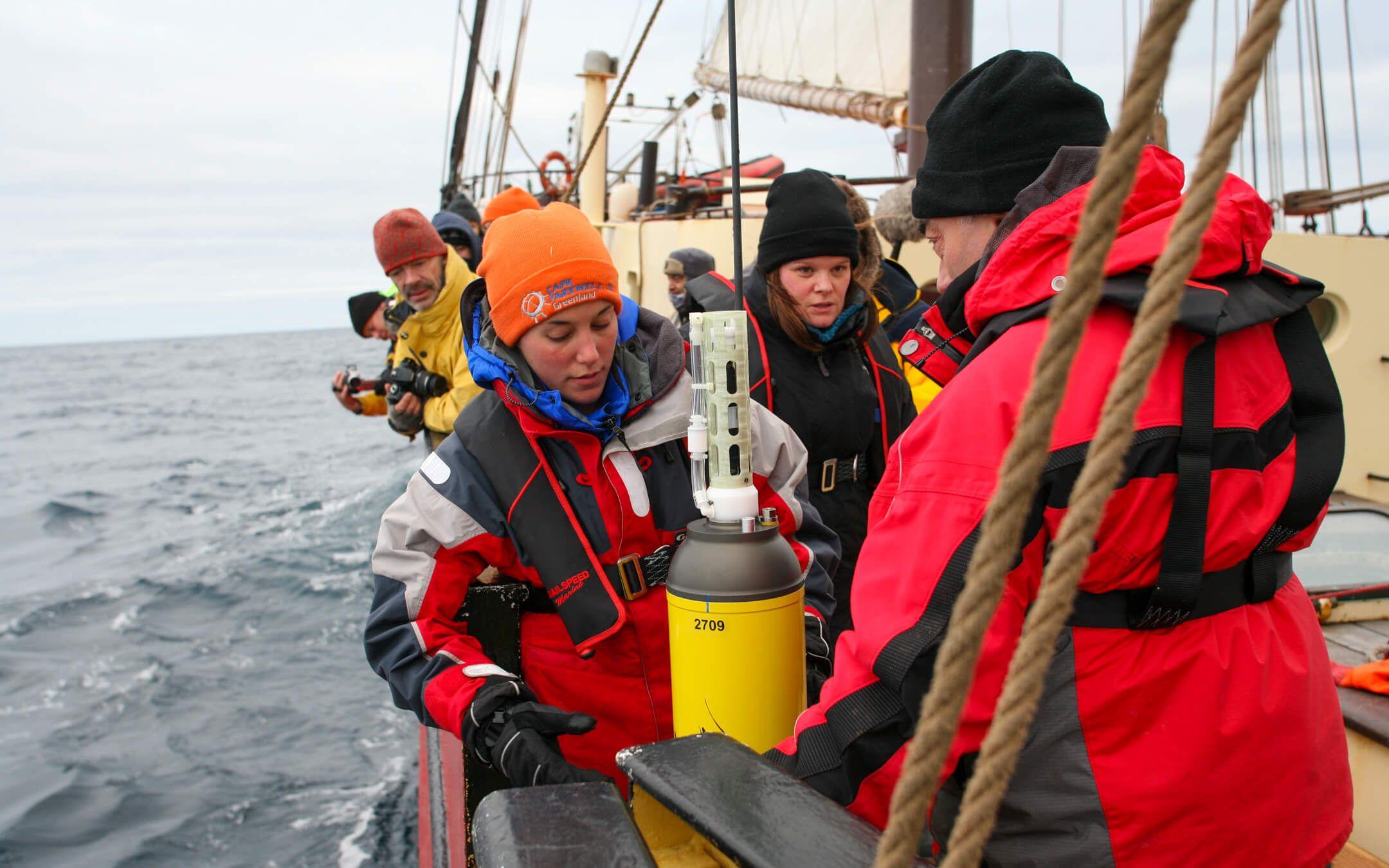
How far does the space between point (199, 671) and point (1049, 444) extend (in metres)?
10.3

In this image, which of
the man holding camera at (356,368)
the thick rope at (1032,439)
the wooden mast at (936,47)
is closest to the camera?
the thick rope at (1032,439)

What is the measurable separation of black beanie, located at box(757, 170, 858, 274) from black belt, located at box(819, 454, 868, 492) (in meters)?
0.75

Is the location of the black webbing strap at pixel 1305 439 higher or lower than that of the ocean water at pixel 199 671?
higher

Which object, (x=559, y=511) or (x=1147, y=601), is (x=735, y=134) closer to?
(x=559, y=511)

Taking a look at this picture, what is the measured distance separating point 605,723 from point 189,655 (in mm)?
9188

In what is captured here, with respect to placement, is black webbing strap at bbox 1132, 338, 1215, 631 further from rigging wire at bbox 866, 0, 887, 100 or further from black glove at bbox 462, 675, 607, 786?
rigging wire at bbox 866, 0, 887, 100

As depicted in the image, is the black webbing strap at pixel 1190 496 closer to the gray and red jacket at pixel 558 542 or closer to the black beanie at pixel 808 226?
the gray and red jacket at pixel 558 542

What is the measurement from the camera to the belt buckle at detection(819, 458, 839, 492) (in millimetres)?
3414

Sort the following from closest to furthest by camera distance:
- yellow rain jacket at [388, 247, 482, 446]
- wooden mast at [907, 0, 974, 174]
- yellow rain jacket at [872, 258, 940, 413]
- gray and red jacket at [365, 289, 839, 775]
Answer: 1. gray and red jacket at [365, 289, 839, 775]
2. yellow rain jacket at [872, 258, 940, 413]
3. yellow rain jacket at [388, 247, 482, 446]
4. wooden mast at [907, 0, 974, 174]

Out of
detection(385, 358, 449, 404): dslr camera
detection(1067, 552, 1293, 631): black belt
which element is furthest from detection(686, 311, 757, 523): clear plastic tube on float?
detection(385, 358, 449, 404): dslr camera

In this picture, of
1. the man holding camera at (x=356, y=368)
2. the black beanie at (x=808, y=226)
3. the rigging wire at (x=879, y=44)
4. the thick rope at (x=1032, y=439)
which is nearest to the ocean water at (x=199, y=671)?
the man holding camera at (x=356, y=368)

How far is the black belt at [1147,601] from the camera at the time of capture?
4.27 ft

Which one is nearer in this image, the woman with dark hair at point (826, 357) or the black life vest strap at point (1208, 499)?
the black life vest strap at point (1208, 499)

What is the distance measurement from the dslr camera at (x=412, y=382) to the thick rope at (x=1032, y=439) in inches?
197
